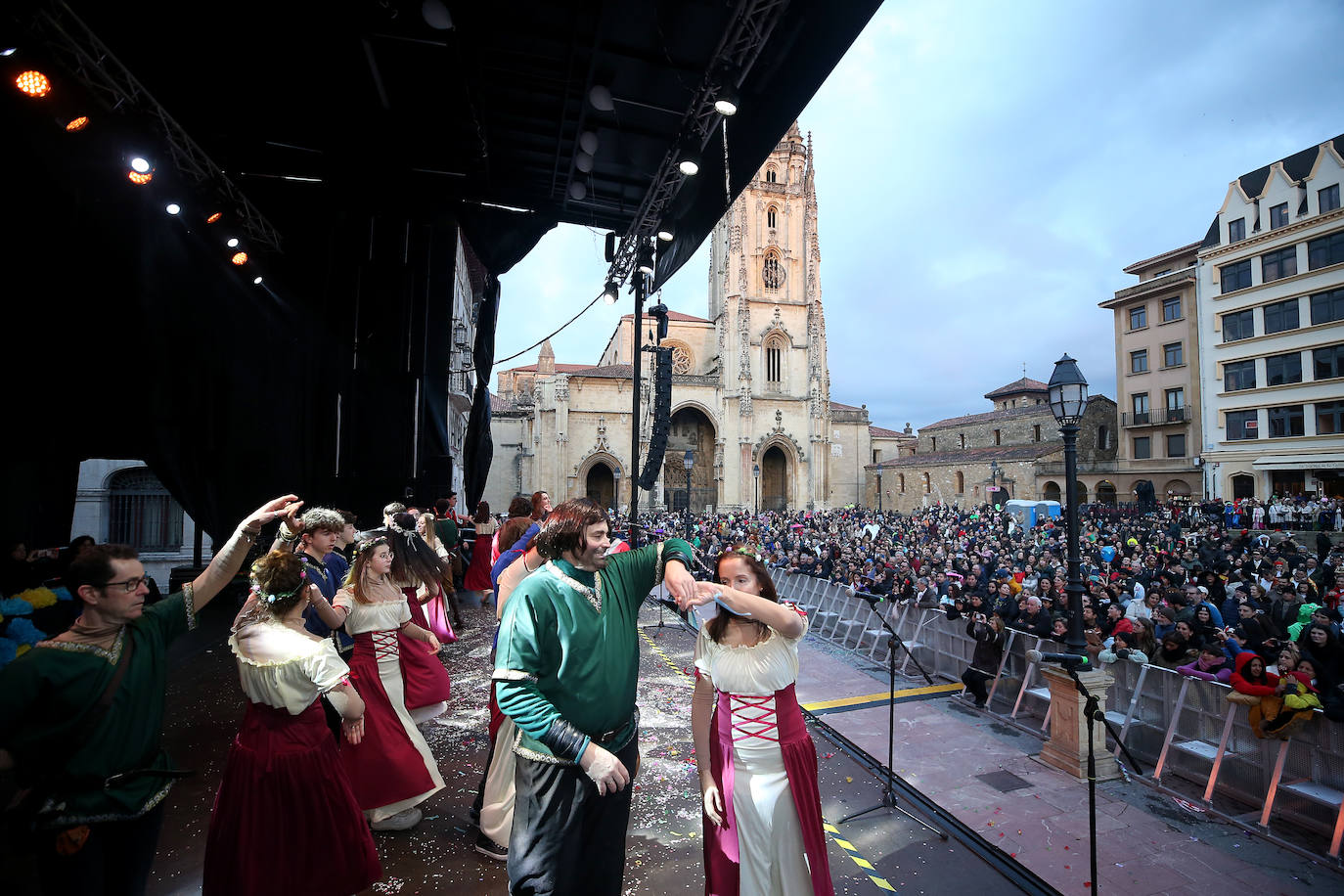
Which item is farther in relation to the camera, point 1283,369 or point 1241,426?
point 1241,426

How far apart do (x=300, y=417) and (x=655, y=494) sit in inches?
1286

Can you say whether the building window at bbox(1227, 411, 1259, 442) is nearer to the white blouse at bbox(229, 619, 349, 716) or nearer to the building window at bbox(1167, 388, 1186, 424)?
the building window at bbox(1167, 388, 1186, 424)

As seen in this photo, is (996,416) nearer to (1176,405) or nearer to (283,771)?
(1176,405)

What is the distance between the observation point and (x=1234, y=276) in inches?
1057

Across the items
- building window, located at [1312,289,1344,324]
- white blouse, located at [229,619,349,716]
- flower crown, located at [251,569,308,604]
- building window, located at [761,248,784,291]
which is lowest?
white blouse, located at [229,619,349,716]

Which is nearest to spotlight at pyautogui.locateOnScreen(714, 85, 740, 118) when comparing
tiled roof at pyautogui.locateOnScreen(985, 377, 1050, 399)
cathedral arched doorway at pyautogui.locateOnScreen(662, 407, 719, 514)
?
cathedral arched doorway at pyautogui.locateOnScreen(662, 407, 719, 514)

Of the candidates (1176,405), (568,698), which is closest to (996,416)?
(1176,405)

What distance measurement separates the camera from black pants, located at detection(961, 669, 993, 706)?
6434mm

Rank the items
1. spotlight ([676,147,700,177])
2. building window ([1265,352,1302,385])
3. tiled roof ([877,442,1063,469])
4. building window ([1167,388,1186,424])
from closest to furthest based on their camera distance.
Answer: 1. spotlight ([676,147,700,177])
2. building window ([1265,352,1302,385])
3. building window ([1167,388,1186,424])
4. tiled roof ([877,442,1063,469])

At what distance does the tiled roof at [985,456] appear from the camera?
3381 cm

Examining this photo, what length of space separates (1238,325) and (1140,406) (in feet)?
20.3

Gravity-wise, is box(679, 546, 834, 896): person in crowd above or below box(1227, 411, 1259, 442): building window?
below

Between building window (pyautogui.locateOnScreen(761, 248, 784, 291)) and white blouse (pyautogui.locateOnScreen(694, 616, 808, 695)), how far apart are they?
42.1m

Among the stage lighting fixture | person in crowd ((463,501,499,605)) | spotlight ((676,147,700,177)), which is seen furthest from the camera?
person in crowd ((463,501,499,605))
